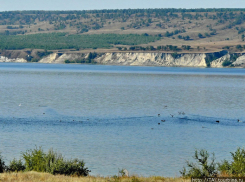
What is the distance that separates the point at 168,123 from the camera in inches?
1833

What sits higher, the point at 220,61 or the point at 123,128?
the point at 220,61

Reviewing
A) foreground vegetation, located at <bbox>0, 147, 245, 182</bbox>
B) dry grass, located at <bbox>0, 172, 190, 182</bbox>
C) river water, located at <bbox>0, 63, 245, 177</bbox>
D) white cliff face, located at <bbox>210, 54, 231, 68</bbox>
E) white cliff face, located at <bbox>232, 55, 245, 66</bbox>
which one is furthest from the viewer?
white cliff face, located at <bbox>210, 54, 231, 68</bbox>

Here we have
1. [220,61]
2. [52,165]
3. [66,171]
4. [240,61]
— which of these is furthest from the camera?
[220,61]

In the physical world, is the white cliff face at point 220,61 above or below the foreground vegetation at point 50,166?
above

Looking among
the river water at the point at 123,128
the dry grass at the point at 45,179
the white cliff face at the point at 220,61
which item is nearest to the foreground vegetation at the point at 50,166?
the dry grass at the point at 45,179

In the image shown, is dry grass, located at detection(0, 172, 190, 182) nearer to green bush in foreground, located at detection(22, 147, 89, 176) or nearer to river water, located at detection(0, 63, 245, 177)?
green bush in foreground, located at detection(22, 147, 89, 176)

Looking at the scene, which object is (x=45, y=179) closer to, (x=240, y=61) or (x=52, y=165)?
(x=52, y=165)

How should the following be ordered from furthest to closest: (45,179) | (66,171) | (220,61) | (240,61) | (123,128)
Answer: (220,61)
(240,61)
(123,128)
(66,171)
(45,179)

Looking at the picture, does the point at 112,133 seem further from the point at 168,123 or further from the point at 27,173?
the point at 27,173

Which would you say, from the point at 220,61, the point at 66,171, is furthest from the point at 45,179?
the point at 220,61

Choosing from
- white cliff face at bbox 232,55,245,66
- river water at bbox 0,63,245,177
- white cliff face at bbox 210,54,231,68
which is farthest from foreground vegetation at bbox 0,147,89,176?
white cliff face at bbox 210,54,231,68

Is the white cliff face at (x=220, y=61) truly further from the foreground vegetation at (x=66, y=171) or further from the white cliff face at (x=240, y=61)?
the foreground vegetation at (x=66, y=171)

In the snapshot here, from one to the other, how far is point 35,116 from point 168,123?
45.4 ft

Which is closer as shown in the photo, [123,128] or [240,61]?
[123,128]
